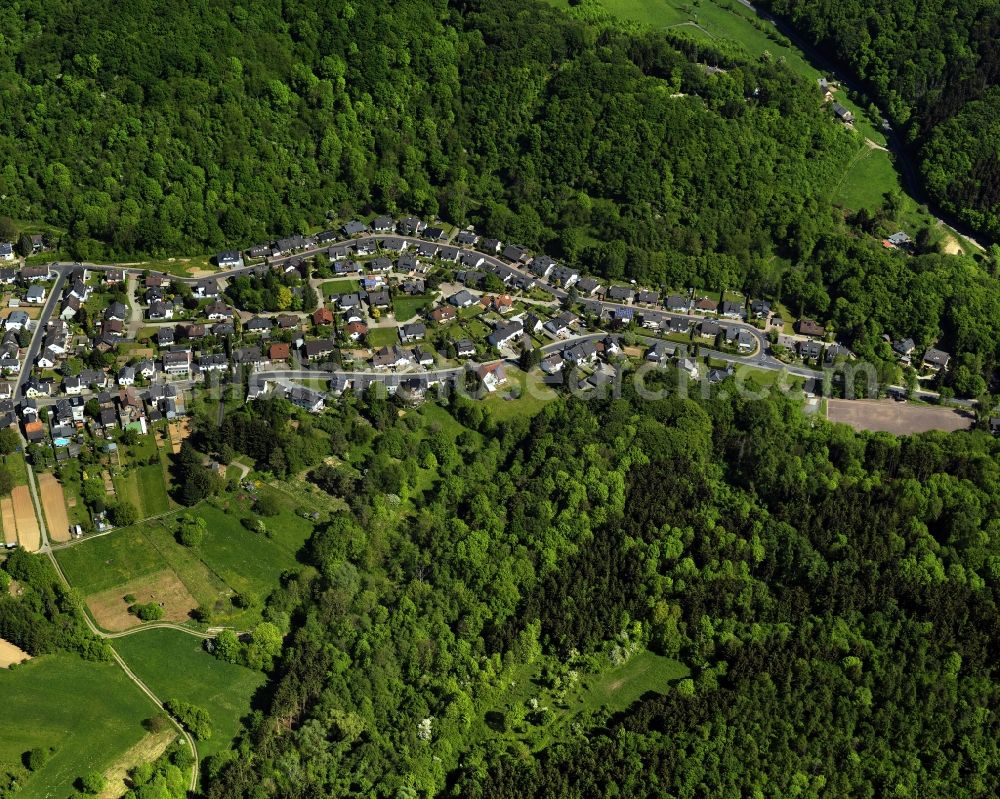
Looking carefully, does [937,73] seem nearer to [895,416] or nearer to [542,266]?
[895,416]

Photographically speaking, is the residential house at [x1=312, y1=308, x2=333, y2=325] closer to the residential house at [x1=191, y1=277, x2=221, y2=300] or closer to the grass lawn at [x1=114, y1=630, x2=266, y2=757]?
the residential house at [x1=191, y1=277, x2=221, y2=300]

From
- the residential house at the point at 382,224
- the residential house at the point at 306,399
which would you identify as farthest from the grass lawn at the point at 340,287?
the residential house at the point at 306,399

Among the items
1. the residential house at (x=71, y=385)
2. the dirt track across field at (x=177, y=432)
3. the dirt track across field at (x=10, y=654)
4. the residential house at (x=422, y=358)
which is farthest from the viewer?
the residential house at (x=422, y=358)

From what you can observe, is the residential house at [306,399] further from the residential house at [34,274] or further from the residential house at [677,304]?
the residential house at [677,304]

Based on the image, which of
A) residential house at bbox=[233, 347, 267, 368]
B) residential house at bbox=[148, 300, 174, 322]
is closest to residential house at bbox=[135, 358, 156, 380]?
residential house at bbox=[233, 347, 267, 368]

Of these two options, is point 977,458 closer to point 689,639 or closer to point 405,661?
point 689,639
